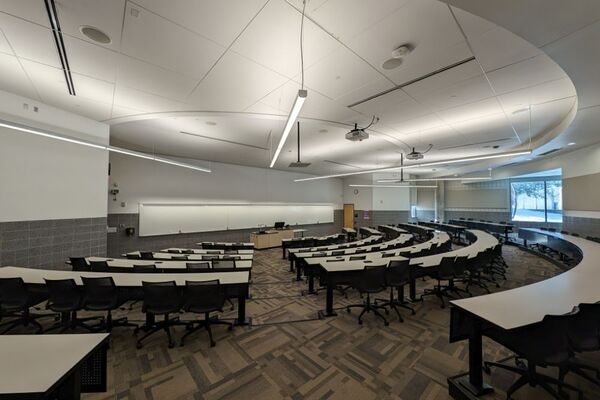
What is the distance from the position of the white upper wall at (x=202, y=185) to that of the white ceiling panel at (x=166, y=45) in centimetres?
637

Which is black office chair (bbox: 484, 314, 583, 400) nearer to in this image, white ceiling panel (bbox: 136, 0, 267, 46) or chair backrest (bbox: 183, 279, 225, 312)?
chair backrest (bbox: 183, 279, 225, 312)

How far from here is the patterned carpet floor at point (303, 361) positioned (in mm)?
2146

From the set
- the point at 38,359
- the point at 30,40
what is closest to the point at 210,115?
the point at 30,40

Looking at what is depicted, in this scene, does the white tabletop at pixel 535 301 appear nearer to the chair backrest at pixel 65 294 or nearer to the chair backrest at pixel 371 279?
the chair backrest at pixel 371 279

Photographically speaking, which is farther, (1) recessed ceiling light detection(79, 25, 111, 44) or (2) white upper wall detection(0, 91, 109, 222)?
(2) white upper wall detection(0, 91, 109, 222)

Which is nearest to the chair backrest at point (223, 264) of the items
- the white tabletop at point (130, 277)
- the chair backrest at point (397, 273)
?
the white tabletop at point (130, 277)

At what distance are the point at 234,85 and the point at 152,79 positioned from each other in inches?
48.1

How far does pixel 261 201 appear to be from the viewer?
37.3 ft

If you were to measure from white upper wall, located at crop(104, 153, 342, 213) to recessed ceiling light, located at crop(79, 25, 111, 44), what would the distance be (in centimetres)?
632

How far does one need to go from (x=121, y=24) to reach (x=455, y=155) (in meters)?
9.96

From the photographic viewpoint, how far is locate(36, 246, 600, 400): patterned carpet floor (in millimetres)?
2146

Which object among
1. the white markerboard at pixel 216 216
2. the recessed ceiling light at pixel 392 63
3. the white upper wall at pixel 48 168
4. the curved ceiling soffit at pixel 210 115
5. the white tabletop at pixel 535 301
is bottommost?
the white tabletop at pixel 535 301

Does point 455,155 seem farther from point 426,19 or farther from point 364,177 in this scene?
point 426,19

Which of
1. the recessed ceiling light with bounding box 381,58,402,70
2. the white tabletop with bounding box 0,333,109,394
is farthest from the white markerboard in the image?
the recessed ceiling light with bounding box 381,58,402,70
